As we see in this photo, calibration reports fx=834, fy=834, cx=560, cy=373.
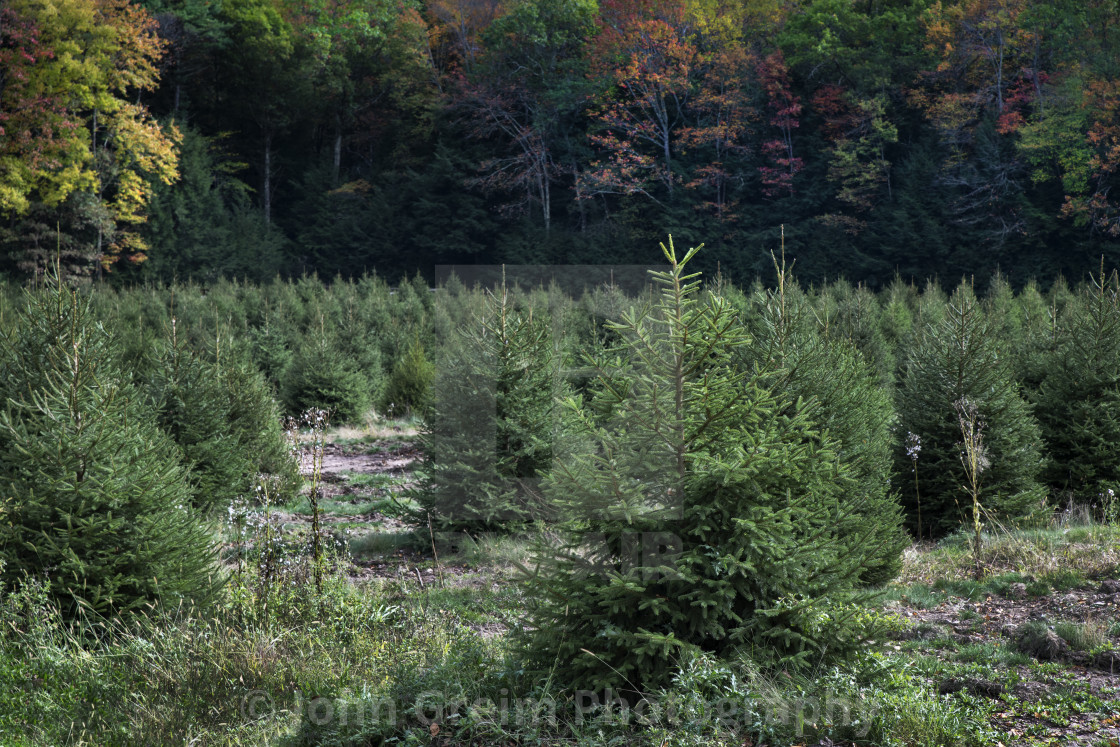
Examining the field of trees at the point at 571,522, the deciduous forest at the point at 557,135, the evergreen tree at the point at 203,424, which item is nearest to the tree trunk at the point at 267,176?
the deciduous forest at the point at 557,135

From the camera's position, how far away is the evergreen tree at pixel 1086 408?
8.33m

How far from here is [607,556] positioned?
12.3 ft

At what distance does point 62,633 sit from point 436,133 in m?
36.1

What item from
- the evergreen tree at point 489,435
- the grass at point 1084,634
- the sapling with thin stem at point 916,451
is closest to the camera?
the grass at point 1084,634

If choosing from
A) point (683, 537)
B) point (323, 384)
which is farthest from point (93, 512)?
point (323, 384)

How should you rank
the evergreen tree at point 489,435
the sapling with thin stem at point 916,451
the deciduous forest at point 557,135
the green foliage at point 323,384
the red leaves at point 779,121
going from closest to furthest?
the sapling with thin stem at point 916,451 < the evergreen tree at point 489,435 < the green foliage at point 323,384 < the deciduous forest at point 557,135 < the red leaves at point 779,121

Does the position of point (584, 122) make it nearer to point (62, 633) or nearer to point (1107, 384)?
point (1107, 384)

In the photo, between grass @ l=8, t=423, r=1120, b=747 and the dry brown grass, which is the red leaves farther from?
grass @ l=8, t=423, r=1120, b=747

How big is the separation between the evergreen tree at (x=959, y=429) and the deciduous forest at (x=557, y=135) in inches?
758

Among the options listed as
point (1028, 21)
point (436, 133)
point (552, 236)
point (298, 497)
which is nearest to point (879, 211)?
point (1028, 21)

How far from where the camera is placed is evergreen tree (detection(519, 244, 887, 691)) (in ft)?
11.7

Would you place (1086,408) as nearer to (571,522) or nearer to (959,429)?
(959,429)

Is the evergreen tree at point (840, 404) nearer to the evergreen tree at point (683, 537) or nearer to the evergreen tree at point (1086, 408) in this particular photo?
the evergreen tree at point (683, 537)

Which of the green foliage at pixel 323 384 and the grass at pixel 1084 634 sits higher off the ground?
the green foliage at pixel 323 384
